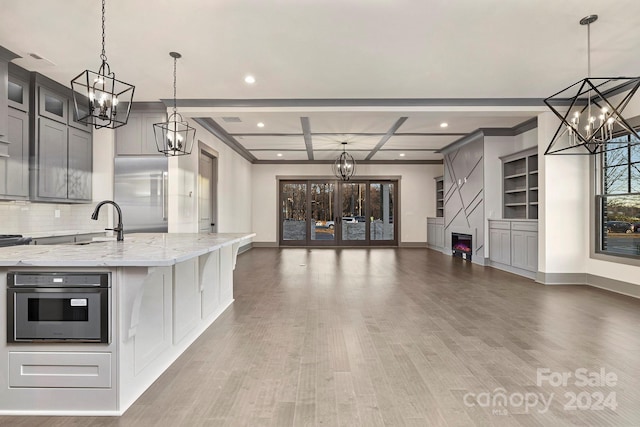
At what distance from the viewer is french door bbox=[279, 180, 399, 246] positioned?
1186 centimetres

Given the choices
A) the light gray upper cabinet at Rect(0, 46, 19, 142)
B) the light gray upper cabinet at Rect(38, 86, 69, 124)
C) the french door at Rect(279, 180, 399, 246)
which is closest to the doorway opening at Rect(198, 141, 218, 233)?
the light gray upper cabinet at Rect(38, 86, 69, 124)

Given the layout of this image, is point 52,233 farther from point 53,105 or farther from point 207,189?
point 207,189

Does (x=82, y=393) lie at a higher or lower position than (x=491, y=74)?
lower

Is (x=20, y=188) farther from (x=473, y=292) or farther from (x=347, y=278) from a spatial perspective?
(x=473, y=292)

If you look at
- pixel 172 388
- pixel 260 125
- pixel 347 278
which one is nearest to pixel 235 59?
pixel 260 125

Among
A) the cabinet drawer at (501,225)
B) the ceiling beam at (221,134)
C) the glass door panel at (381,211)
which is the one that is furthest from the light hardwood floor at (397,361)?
the glass door panel at (381,211)

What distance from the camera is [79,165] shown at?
5.27 meters

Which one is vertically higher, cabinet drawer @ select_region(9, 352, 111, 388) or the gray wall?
the gray wall

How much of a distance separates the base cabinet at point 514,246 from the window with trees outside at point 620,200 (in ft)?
3.14

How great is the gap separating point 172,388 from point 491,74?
478 centimetres

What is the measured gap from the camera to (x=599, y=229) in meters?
5.38

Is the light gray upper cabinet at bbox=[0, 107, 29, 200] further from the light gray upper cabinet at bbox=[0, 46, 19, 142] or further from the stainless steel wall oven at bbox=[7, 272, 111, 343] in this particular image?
the stainless steel wall oven at bbox=[7, 272, 111, 343]

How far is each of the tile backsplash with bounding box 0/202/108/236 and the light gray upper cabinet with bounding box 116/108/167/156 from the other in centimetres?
107

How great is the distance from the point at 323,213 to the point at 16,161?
856 cm
